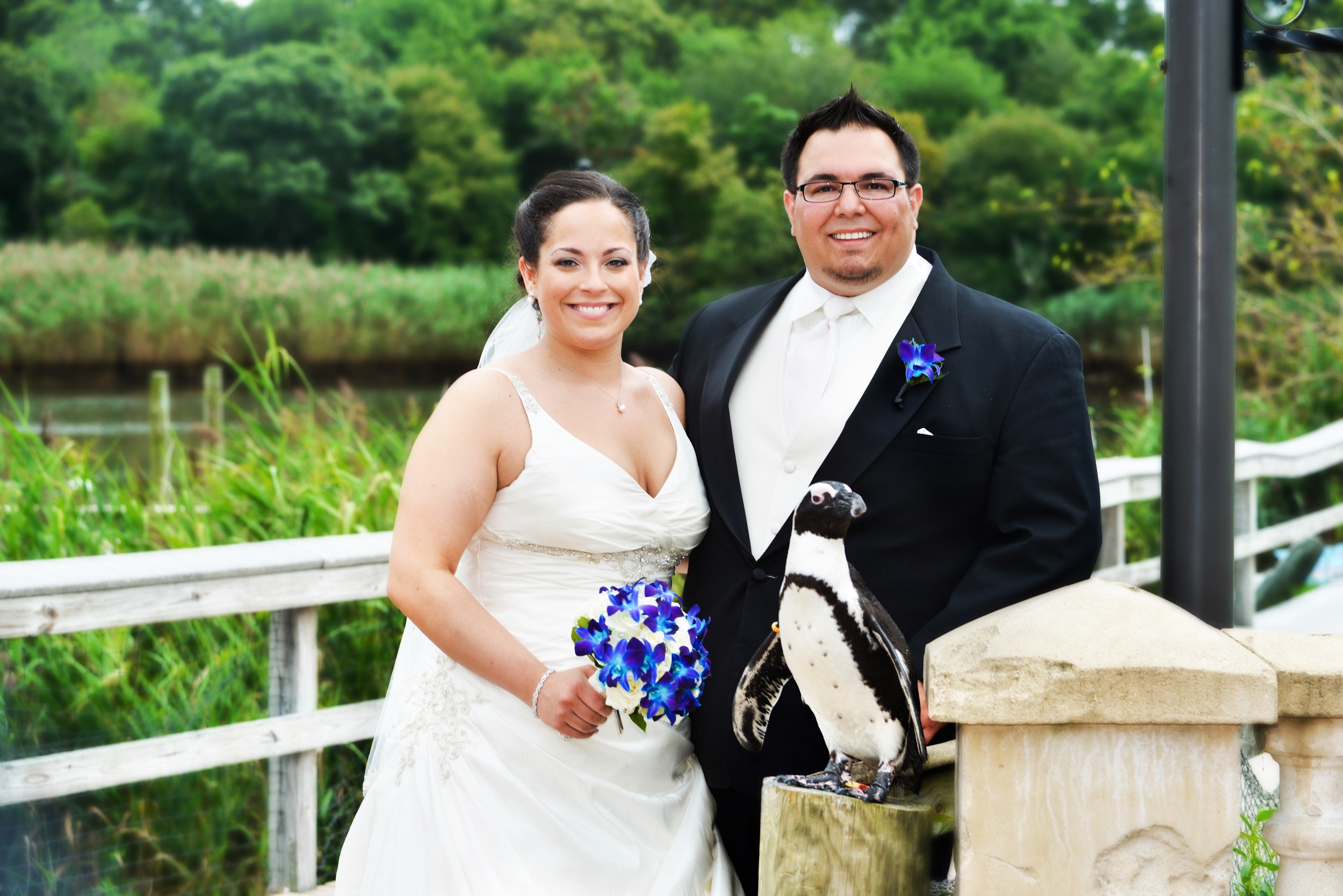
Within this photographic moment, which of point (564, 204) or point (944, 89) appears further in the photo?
point (944, 89)

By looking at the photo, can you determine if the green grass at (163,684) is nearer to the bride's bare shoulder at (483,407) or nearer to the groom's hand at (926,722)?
the bride's bare shoulder at (483,407)

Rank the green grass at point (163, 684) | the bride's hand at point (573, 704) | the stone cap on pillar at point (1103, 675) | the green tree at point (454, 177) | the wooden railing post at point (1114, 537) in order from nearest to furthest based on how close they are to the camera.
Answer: the stone cap on pillar at point (1103, 675), the bride's hand at point (573, 704), the green grass at point (163, 684), the wooden railing post at point (1114, 537), the green tree at point (454, 177)

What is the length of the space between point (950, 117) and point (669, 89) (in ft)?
30.9

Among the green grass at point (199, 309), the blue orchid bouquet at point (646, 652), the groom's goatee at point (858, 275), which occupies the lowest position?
the blue orchid bouquet at point (646, 652)

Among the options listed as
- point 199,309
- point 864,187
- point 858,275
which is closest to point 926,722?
point 858,275

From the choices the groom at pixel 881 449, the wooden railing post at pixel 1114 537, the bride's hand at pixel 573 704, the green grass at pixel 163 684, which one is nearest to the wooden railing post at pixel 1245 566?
the wooden railing post at pixel 1114 537

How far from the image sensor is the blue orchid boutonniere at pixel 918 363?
7.25 feet

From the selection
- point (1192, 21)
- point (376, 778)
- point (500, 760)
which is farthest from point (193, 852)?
point (1192, 21)

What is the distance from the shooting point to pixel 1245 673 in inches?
59.5

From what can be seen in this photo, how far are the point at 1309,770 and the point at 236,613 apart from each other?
7.83 feet

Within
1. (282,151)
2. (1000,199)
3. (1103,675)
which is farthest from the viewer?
(282,151)

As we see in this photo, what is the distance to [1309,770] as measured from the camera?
5.36ft

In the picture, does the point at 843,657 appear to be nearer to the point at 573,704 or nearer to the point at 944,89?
the point at 573,704

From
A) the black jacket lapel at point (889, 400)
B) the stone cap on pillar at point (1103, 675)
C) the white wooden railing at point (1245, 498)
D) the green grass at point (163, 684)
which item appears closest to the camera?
the stone cap on pillar at point (1103, 675)
